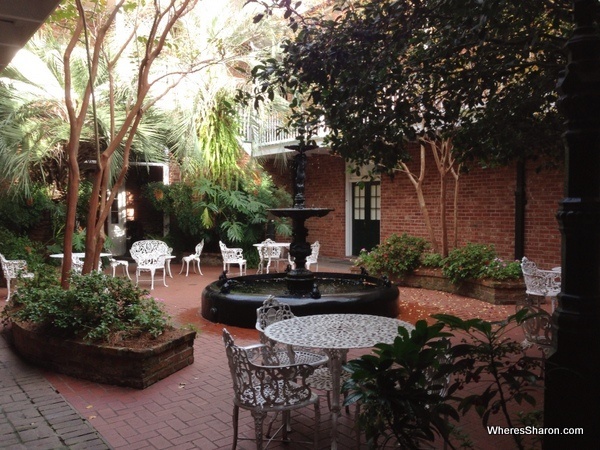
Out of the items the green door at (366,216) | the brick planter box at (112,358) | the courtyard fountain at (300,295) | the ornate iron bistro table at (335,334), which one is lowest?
the brick planter box at (112,358)

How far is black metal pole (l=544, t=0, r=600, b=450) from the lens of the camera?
1.89m

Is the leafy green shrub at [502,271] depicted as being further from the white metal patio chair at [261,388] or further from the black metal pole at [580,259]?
the black metal pole at [580,259]

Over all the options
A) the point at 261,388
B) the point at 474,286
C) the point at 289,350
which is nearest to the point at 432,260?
the point at 474,286

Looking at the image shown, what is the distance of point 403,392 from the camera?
212cm

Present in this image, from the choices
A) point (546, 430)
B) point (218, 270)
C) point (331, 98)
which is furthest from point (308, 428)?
point (218, 270)

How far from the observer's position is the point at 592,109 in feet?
6.23

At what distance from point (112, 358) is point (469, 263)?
6.62 meters

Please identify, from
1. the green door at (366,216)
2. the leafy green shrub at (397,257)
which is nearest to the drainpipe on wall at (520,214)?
the leafy green shrub at (397,257)

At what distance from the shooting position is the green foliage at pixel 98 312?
16.0 ft

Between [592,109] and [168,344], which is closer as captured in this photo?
[592,109]

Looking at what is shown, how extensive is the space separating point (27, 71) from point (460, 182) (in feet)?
31.8

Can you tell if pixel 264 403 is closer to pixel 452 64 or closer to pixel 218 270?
pixel 452 64

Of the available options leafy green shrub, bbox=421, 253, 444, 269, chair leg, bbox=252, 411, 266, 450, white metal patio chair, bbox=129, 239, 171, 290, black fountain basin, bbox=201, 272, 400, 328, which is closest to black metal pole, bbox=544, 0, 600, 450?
chair leg, bbox=252, 411, 266, 450

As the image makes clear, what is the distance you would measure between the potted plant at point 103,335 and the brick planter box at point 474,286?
5.53 m
